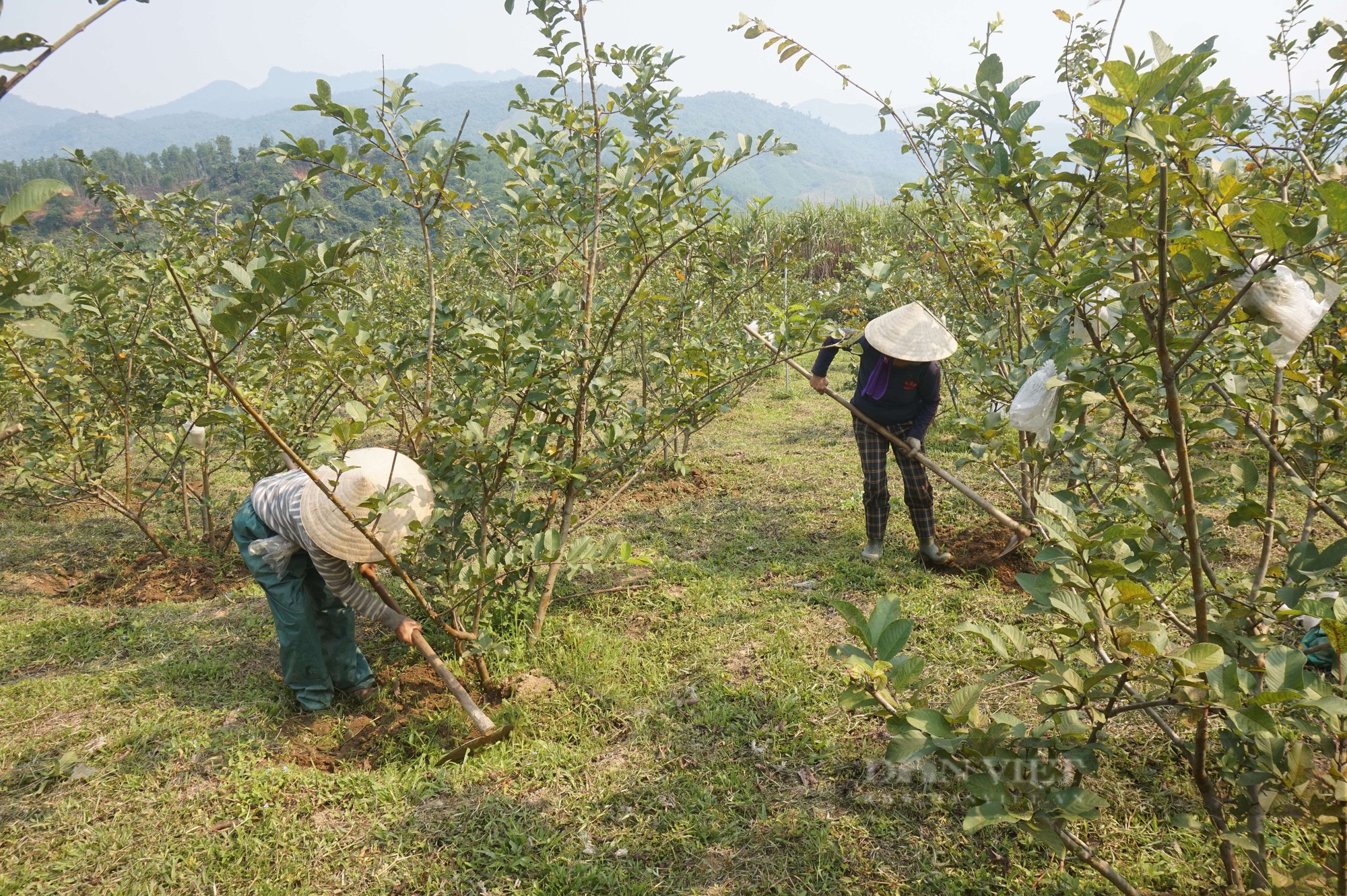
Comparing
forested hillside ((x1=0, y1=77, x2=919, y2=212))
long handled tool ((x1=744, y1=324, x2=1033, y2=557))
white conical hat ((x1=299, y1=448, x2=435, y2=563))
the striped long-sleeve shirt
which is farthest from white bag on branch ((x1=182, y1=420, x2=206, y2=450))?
long handled tool ((x1=744, y1=324, x2=1033, y2=557))

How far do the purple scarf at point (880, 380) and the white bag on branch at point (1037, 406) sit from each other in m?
1.57

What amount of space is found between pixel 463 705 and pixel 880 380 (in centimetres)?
257

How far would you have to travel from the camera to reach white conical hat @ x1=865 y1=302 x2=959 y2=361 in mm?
3396

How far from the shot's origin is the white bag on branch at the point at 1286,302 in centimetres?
137

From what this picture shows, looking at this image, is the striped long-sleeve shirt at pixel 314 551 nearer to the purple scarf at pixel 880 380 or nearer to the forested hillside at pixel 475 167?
the forested hillside at pixel 475 167

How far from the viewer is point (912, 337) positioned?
11.2 feet

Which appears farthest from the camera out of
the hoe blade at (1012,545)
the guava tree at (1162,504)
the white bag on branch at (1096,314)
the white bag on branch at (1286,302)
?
the hoe blade at (1012,545)

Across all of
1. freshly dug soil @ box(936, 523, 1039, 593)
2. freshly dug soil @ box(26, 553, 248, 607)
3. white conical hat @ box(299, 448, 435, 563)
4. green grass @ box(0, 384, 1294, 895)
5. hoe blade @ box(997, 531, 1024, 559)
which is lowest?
freshly dug soil @ box(26, 553, 248, 607)

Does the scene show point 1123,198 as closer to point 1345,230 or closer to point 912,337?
point 1345,230

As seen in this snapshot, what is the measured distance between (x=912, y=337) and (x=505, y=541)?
2159 millimetres

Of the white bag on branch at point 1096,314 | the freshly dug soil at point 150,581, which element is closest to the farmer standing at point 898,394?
the white bag on branch at point 1096,314

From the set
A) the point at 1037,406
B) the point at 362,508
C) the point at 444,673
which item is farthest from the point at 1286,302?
the point at 444,673

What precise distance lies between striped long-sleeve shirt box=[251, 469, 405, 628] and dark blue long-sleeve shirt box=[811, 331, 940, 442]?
235cm

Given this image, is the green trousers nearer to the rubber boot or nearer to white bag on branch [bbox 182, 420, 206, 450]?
white bag on branch [bbox 182, 420, 206, 450]
